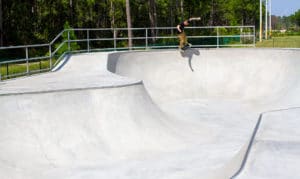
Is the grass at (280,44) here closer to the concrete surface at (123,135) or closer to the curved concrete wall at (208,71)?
the curved concrete wall at (208,71)

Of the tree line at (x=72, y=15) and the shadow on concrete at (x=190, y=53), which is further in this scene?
the tree line at (x=72, y=15)

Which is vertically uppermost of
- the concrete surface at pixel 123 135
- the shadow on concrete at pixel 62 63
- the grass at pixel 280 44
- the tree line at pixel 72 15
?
the tree line at pixel 72 15

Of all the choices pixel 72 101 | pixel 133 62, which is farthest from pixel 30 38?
pixel 72 101

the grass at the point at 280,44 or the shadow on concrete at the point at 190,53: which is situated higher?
the grass at the point at 280,44

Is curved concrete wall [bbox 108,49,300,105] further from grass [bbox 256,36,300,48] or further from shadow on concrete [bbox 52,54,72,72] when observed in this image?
grass [bbox 256,36,300,48]

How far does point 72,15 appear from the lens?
43.3m

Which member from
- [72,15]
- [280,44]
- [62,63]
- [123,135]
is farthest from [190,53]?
[72,15]

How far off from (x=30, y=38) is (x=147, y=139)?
3125 cm

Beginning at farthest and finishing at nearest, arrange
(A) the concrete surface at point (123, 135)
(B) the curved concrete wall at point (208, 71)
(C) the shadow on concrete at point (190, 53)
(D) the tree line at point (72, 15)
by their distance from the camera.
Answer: (D) the tree line at point (72, 15)
(C) the shadow on concrete at point (190, 53)
(B) the curved concrete wall at point (208, 71)
(A) the concrete surface at point (123, 135)

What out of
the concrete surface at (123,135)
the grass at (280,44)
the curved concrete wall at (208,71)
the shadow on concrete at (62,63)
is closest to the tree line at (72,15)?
the grass at (280,44)

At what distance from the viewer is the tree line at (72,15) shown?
37.9 metres

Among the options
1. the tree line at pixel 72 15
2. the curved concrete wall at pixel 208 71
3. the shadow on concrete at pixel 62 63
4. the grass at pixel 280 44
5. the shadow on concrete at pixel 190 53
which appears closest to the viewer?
the shadow on concrete at pixel 62 63

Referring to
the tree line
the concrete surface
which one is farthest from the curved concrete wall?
the tree line

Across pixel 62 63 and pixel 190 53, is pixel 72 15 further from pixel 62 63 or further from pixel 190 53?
pixel 62 63
